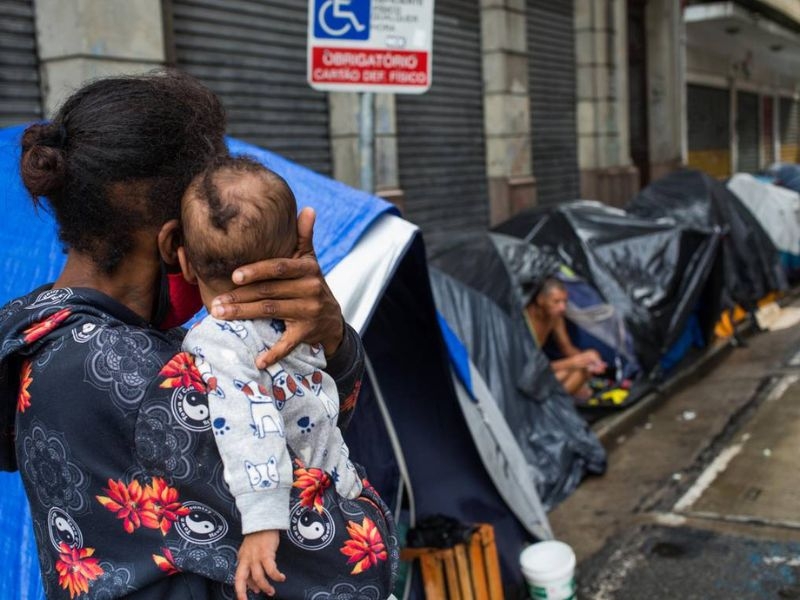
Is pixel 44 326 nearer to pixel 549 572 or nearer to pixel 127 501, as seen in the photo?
pixel 127 501

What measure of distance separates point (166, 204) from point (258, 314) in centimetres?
24

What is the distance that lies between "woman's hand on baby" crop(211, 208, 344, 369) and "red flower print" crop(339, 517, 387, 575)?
12.2 inches

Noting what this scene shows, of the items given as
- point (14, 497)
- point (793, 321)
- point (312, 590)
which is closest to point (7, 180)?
point (14, 497)

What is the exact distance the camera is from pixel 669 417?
269 inches

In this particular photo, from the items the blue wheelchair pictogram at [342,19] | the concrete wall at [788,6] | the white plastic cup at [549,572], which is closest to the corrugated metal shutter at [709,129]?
the concrete wall at [788,6]

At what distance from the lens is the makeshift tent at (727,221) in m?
9.05

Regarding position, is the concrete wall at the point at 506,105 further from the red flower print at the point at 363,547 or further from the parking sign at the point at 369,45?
the red flower print at the point at 363,547

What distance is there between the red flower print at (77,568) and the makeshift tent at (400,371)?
128cm

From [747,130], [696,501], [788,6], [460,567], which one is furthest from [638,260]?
[747,130]

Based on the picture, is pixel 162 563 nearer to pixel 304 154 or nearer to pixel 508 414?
pixel 508 414

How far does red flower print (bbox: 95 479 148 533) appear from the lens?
4.20 feet

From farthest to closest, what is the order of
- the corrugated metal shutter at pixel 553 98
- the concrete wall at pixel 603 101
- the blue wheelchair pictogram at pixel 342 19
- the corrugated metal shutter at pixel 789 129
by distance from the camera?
the corrugated metal shutter at pixel 789 129 → the concrete wall at pixel 603 101 → the corrugated metal shutter at pixel 553 98 → the blue wheelchair pictogram at pixel 342 19

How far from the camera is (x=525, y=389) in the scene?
5453 mm

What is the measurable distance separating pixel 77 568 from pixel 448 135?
9.08 m
